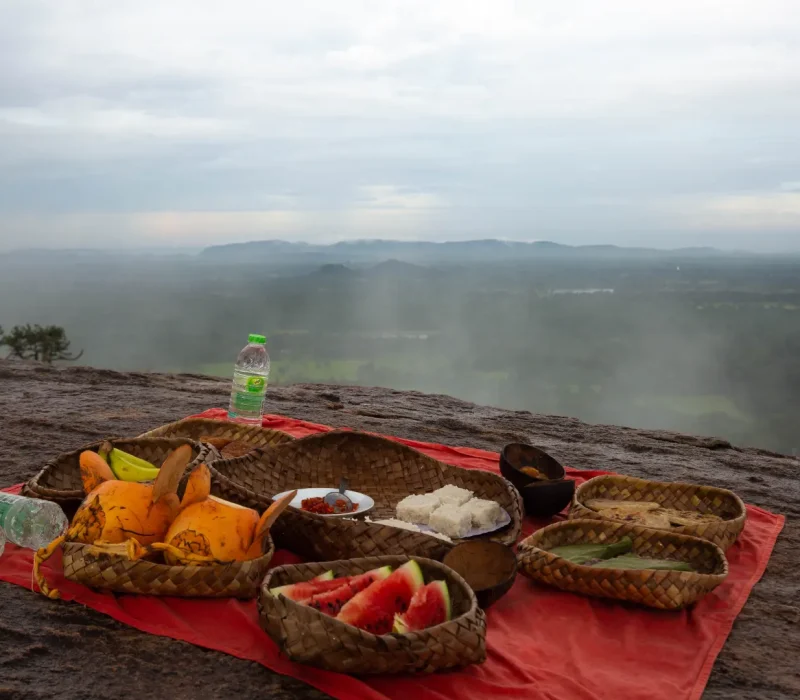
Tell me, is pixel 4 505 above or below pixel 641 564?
above

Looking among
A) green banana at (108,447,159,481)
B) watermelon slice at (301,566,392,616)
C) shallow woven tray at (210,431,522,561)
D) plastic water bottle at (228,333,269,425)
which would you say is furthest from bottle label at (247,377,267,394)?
watermelon slice at (301,566,392,616)

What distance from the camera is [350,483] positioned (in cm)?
364

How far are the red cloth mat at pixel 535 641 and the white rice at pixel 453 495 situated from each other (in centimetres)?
40

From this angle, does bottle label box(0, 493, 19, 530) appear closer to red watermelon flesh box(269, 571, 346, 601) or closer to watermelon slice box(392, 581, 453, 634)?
red watermelon flesh box(269, 571, 346, 601)

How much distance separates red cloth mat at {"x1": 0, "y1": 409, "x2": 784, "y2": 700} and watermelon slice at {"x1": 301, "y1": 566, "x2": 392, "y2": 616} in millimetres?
167

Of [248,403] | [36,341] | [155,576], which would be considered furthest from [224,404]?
[36,341]

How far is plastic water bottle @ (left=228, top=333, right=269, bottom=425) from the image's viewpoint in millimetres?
4730

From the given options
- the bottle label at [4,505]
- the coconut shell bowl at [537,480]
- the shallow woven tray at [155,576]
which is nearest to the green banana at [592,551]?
the coconut shell bowl at [537,480]

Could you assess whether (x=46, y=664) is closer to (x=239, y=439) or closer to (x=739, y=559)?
(x=239, y=439)

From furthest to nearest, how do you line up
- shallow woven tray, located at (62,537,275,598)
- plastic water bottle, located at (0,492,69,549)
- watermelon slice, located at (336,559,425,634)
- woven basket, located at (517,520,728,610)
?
plastic water bottle, located at (0,492,69,549) → woven basket, located at (517,520,728,610) → shallow woven tray, located at (62,537,275,598) → watermelon slice, located at (336,559,425,634)

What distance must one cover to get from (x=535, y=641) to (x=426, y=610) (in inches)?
18.1

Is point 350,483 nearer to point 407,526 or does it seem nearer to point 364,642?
point 407,526

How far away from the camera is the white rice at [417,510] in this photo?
300cm

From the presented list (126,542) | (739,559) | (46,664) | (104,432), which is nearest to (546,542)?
(739,559)
